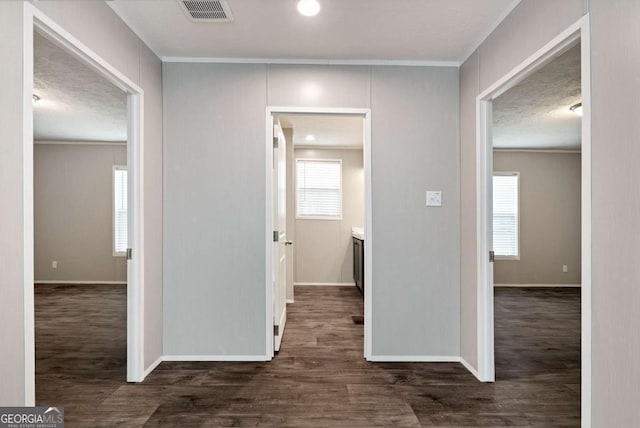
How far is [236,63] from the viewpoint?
3156 millimetres

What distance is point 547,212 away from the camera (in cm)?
691

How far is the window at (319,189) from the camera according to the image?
683 cm

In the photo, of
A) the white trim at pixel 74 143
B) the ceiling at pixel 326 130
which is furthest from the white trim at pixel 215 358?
the white trim at pixel 74 143

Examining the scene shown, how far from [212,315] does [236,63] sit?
7.01 ft

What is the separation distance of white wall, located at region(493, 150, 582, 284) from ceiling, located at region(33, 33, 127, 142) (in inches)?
251

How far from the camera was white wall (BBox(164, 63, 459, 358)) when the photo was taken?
3.13m

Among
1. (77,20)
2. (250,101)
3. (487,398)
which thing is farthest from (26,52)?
(487,398)

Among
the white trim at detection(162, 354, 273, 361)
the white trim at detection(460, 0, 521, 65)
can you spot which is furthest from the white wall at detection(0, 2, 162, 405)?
the white trim at detection(460, 0, 521, 65)

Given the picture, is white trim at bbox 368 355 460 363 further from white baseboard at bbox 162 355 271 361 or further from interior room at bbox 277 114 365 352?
interior room at bbox 277 114 365 352

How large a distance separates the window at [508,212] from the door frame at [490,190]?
456 centimetres

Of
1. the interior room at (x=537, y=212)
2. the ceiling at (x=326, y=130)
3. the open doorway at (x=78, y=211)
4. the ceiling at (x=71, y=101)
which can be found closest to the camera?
the ceiling at (x=71, y=101)

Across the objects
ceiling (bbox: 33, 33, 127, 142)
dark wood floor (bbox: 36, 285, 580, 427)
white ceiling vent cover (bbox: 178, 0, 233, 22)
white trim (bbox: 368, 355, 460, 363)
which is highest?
ceiling (bbox: 33, 33, 127, 142)

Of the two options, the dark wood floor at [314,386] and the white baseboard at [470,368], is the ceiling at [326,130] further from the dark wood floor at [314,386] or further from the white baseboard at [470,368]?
the white baseboard at [470,368]

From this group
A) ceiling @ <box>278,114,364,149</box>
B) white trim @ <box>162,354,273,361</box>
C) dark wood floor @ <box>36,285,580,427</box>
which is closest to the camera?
dark wood floor @ <box>36,285,580,427</box>
